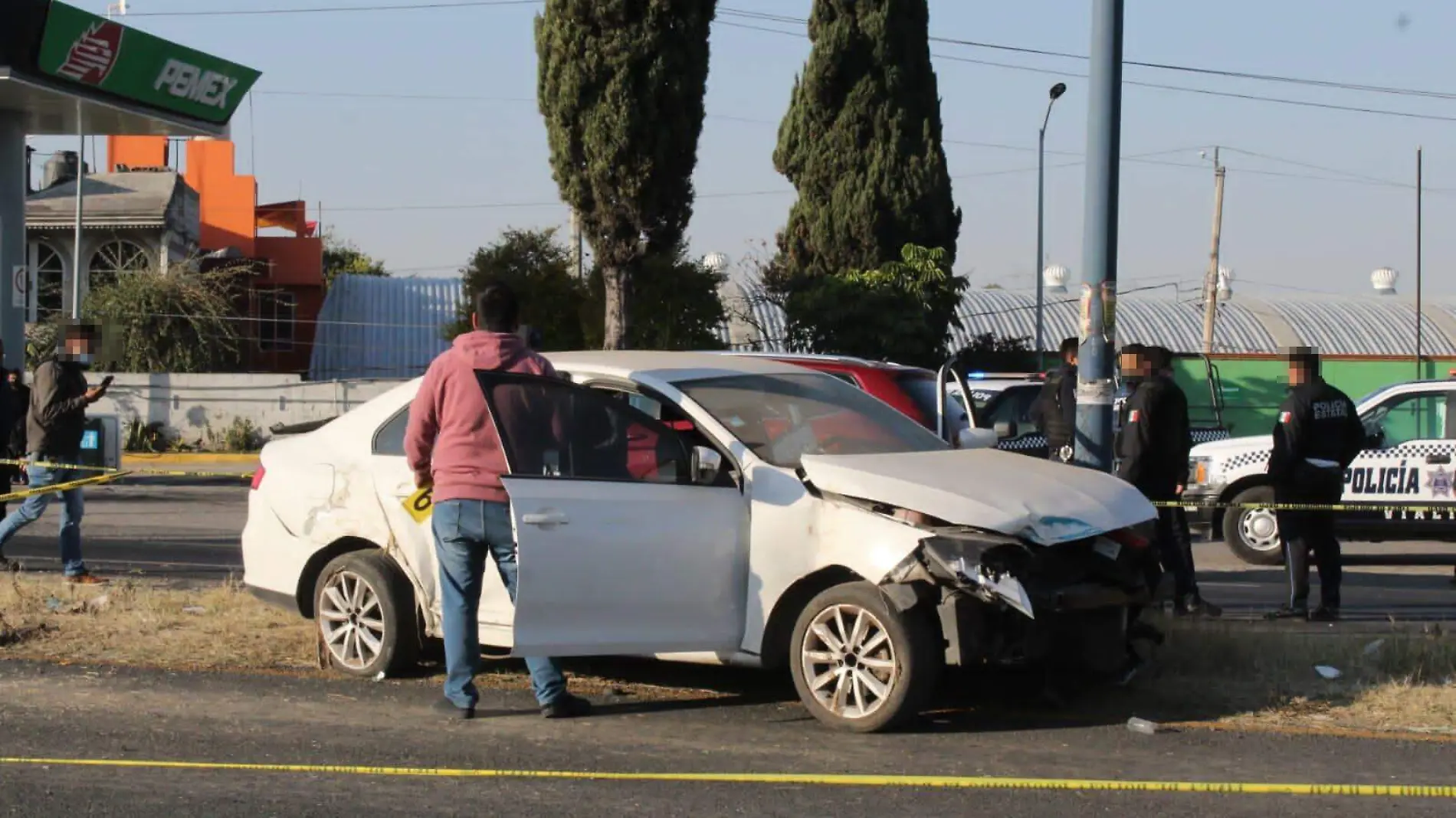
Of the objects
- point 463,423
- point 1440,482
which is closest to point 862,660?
point 463,423

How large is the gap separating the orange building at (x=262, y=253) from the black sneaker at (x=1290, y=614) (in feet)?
107

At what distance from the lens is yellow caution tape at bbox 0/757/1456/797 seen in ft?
19.2

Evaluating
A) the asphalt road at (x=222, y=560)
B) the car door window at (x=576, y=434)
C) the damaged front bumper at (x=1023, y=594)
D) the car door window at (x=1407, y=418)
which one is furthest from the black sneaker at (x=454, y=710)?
the car door window at (x=1407, y=418)

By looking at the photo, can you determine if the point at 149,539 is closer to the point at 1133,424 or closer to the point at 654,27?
the point at 1133,424

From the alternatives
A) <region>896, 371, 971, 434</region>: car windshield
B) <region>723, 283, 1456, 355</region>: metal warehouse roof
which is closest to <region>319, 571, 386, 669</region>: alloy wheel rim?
<region>896, 371, 971, 434</region>: car windshield

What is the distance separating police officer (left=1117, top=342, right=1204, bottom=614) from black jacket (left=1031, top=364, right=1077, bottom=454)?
5.10 feet

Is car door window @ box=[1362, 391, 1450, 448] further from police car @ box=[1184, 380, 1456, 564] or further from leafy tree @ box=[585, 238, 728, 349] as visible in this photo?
leafy tree @ box=[585, 238, 728, 349]

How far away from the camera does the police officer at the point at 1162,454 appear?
10.1 m

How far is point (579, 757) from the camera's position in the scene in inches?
250

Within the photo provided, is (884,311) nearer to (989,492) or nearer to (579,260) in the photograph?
(579,260)

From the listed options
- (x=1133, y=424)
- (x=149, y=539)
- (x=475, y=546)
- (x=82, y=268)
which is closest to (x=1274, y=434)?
(x=1133, y=424)

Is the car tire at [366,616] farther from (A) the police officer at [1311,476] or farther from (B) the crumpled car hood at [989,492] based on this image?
(A) the police officer at [1311,476]

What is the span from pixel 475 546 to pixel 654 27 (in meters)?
20.9

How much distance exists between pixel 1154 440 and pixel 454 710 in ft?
16.3
